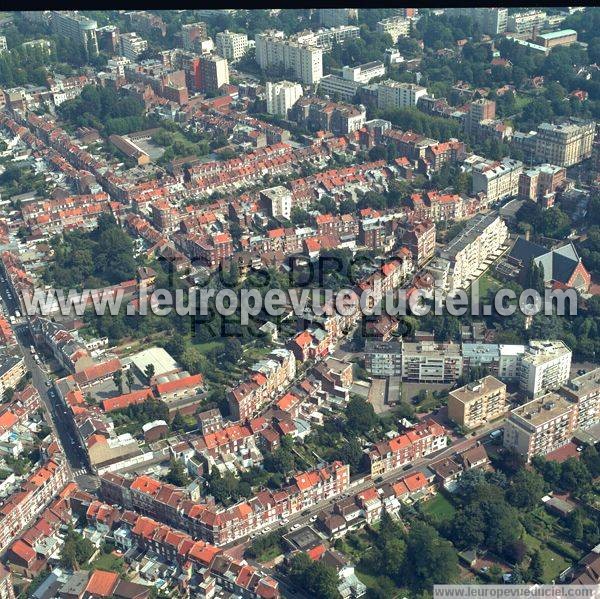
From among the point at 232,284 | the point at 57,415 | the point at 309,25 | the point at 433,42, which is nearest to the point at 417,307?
the point at 232,284

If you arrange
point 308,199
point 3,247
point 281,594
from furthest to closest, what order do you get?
point 308,199 < point 3,247 < point 281,594

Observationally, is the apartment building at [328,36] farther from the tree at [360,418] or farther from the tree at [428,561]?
the tree at [428,561]

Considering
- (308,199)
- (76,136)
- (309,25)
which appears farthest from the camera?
(309,25)

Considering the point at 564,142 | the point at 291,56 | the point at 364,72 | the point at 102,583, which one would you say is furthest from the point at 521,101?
the point at 102,583

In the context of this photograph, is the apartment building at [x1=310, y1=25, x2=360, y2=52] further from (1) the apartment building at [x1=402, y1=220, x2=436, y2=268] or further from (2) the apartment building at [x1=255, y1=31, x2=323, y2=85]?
(1) the apartment building at [x1=402, y1=220, x2=436, y2=268]

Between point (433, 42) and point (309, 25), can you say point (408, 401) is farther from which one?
point (309, 25)
